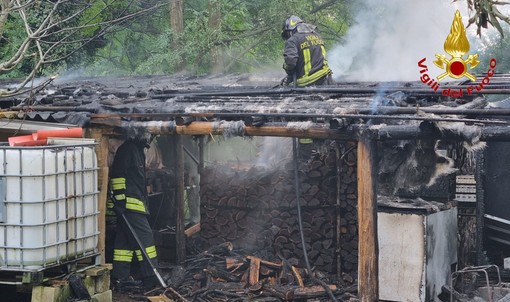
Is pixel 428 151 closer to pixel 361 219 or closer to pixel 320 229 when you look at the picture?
pixel 361 219

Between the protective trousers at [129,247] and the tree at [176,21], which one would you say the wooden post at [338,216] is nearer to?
the protective trousers at [129,247]

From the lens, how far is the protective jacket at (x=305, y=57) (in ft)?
34.4

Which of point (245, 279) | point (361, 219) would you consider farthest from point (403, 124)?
point (245, 279)

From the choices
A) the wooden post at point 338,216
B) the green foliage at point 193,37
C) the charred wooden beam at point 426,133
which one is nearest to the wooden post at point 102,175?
the wooden post at point 338,216

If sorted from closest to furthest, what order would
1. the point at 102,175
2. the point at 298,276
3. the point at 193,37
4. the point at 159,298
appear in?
the point at 102,175 → the point at 159,298 → the point at 298,276 → the point at 193,37

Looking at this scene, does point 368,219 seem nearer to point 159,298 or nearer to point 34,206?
point 159,298

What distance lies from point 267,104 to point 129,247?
3257 millimetres

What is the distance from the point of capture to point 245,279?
1013cm

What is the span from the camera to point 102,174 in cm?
938

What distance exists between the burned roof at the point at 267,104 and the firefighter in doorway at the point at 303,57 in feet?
3.00

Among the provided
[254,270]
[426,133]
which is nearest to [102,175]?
[254,270]

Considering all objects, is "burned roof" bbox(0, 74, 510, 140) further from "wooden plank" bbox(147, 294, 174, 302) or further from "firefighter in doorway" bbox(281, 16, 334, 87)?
"wooden plank" bbox(147, 294, 174, 302)

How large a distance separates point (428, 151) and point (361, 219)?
3.62 ft

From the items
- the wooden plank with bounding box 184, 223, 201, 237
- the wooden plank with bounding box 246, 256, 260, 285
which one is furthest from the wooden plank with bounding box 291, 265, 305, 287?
the wooden plank with bounding box 184, 223, 201, 237
